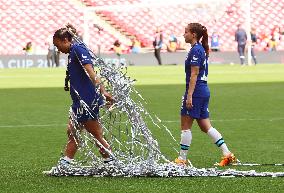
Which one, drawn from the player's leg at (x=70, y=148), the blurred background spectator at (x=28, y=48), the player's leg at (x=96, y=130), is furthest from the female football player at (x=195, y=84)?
the blurred background spectator at (x=28, y=48)

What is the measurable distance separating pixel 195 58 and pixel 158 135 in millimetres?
4889

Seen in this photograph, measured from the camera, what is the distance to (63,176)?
394 inches

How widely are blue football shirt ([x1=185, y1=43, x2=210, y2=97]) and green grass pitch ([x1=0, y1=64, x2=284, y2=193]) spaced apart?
0.94 metres

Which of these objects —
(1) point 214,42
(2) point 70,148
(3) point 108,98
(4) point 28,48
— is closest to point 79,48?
(3) point 108,98

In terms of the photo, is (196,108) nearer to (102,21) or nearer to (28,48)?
(28,48)

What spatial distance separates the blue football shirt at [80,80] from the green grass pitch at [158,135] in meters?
0.89

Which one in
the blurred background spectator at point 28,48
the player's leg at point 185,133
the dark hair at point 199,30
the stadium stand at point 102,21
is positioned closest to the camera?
the dark hair at point 199,30

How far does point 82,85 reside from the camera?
1009cm

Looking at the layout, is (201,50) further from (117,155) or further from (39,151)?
(39,151)

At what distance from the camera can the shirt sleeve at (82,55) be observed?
9945 millimetres

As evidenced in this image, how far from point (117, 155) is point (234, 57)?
42.5 m

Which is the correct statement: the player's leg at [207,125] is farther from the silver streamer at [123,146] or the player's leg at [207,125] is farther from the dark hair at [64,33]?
the dark hair at [64,33]

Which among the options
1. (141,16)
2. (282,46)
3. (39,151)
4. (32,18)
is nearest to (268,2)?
(282,46)

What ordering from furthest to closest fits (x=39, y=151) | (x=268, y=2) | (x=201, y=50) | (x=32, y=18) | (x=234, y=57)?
(x=268, y=2) → (x=32, y=18) → (x=234, y=57) → (x=39, y=151) → (x=201, y=50)
